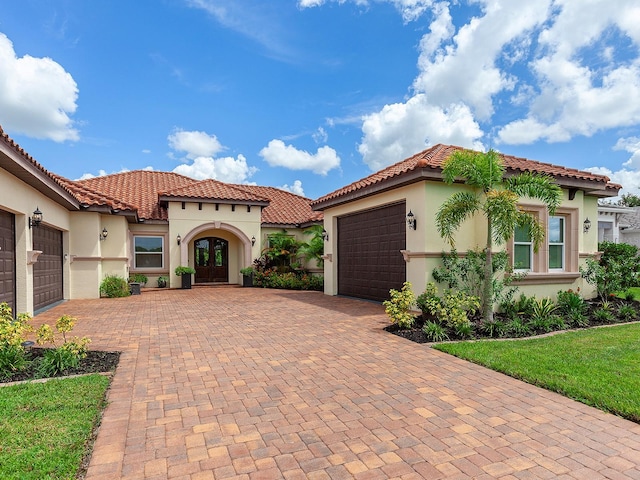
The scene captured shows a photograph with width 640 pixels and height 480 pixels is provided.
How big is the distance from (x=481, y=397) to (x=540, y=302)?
6901 mm

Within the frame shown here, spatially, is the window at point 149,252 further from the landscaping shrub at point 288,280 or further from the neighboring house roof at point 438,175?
the neighboring house roof at point 438,175

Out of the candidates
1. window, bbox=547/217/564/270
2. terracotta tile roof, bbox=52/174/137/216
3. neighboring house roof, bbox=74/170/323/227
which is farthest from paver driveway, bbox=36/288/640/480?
neighboring house roof, bbox=74/170/323/227

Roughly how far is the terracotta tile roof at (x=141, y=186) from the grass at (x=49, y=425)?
15.0m

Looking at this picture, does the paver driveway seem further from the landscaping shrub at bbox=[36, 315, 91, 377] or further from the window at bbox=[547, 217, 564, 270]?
the window at bbox=[547, 217, 564, 270]

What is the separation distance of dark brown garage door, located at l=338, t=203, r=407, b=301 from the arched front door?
9.47 metres

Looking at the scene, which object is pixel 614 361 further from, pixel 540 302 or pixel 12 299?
pixel 12 299

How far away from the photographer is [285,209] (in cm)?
2388

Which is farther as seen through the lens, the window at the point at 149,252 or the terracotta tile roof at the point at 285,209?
the terracotta tile roof at the point at 285,209

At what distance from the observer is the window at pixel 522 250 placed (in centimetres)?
1053

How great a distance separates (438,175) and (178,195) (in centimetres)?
1351

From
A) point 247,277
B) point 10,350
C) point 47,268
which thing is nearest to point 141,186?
point 247,277

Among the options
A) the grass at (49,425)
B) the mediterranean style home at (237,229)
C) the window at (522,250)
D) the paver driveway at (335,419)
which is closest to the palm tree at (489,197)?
the mediterranean style home at (237,229)

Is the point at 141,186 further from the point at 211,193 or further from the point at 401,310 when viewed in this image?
the point at 401,310

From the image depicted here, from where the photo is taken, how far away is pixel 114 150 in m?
17.1
